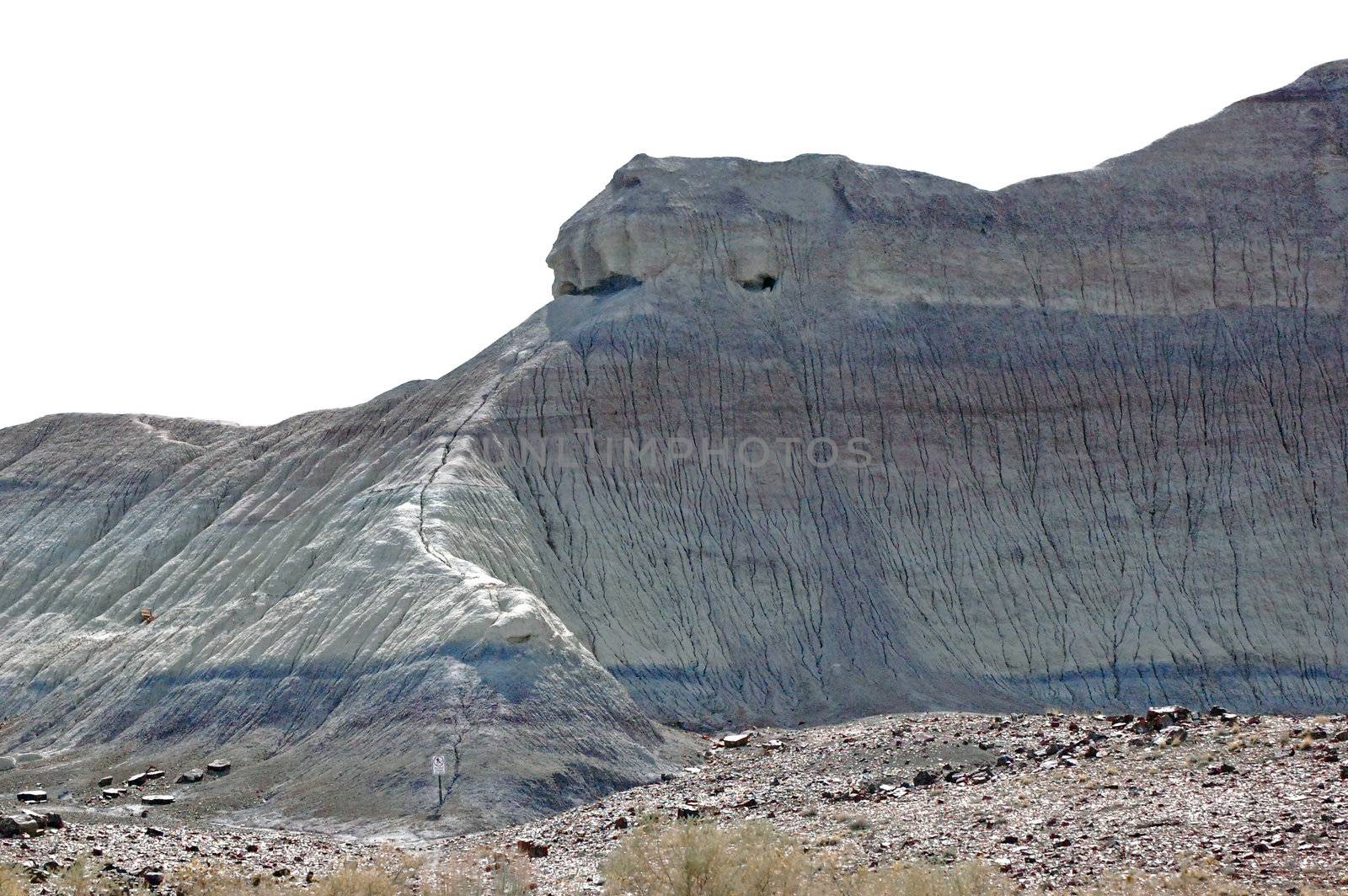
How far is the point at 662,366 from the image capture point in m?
40.7

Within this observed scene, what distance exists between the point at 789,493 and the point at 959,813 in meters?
20.8

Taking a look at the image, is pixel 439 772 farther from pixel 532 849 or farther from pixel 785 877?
pixel 785 877

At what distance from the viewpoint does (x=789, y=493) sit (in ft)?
130

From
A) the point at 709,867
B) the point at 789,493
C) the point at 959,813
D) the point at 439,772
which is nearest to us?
the point at 709,867

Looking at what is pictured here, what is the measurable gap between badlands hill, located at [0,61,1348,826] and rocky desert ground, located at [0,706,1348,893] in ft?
12.5

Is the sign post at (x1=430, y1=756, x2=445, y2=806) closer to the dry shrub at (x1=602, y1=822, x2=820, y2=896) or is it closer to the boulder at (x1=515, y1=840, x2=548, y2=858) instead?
the boulder at (x1=515, y1=840, x2=548, y2=858)

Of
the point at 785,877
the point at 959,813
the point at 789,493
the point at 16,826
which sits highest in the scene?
the point at 789,493

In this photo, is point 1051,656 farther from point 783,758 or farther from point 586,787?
point 586,787

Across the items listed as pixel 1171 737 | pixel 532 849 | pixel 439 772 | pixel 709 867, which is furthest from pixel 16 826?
pixel 1171 737

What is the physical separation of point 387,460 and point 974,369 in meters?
17.0

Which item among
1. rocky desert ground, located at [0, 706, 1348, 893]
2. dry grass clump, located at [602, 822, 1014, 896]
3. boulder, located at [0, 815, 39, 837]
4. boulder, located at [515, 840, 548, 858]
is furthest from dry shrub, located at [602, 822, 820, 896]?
boulder, located at [0, 815, 39, 837]

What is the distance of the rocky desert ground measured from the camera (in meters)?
16.1

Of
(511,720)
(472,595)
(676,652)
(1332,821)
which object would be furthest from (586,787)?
(1332,821)

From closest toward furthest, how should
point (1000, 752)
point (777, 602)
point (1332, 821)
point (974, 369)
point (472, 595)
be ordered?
1. point (1332, 821)
2. point (1000, 752)
3. point (472, 595)
4. point (777, 602)
5. point (974, 369)
